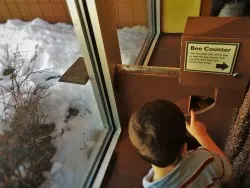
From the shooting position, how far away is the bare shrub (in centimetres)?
84

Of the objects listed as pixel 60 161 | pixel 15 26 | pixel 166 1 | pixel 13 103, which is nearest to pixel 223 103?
pixel 60 161

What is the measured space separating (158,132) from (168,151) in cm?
6

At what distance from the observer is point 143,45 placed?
5.65 ft

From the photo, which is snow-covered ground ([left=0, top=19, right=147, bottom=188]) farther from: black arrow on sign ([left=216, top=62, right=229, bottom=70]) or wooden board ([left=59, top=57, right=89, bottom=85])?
black arrow on sign ([left=216, top=62, right=229, bottom=70])

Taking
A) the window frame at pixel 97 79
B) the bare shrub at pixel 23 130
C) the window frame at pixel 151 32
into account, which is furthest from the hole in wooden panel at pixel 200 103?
the bare shrub at pixel 23 130

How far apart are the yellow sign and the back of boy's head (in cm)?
30

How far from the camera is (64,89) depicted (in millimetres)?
1360

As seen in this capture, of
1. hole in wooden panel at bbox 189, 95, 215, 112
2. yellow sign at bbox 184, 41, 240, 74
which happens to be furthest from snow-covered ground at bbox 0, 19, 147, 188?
yellow sign at bbox 184, 41, 240, 74

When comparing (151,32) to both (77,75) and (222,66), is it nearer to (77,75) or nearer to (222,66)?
(77,75)

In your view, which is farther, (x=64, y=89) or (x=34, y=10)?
(x=34, y=10)

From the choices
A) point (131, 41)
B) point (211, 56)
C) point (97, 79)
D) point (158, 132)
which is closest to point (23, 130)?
point (97, 79)

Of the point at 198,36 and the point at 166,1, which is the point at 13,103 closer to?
the point at 198,36

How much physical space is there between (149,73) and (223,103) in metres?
0.33

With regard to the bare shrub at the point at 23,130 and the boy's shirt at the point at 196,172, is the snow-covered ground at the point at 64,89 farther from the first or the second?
the boy's shirt at the point at 196,172
